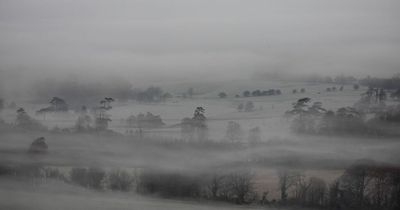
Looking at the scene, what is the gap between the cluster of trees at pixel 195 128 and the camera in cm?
498

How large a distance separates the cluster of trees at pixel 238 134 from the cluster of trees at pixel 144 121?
768mm

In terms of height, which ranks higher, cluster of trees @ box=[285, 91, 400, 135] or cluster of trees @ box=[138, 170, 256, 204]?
cluster of trees @ box=[285, 91, 400, 135]

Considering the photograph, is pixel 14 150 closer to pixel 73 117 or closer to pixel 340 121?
pixel 73 117

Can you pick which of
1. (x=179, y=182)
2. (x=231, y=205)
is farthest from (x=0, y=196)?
(x=231, y=205)

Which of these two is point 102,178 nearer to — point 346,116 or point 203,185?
point 203,185

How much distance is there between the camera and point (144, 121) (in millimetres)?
5055

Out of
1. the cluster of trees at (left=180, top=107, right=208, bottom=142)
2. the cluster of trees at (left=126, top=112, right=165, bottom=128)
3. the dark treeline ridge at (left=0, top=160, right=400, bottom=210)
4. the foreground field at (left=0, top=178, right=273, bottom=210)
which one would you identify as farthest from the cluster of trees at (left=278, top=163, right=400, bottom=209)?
the cluster of trees at (left=126, top=112, right=165, bottom=128)

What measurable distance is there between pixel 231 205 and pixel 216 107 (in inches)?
43.3

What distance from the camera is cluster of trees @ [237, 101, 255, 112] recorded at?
16.2 ft

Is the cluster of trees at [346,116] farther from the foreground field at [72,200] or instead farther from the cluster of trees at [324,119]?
the foreground field at [72,200]

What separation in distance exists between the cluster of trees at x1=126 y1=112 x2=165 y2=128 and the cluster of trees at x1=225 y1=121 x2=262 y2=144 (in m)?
0.77

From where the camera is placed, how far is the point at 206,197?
16.5ft

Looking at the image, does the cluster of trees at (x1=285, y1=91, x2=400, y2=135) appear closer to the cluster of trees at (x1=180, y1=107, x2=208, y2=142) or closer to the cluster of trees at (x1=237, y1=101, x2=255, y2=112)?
the cluster of trees at (x1=237, y1=101, x2=255, y2=112)

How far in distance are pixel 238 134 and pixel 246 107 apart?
0.32m
